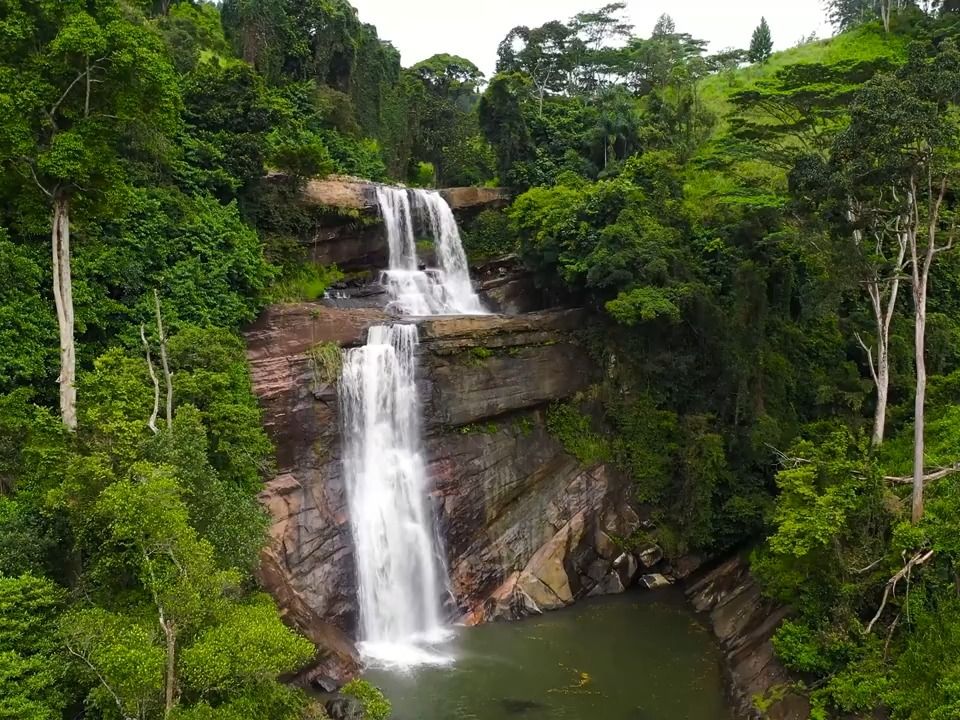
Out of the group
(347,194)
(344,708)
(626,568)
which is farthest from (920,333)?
(347,194)

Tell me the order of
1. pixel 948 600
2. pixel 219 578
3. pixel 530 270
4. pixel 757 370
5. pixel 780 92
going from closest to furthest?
pixel 219 578
pixel 948 600
pixel 780 92
pixel 757 370
pixel 530 270

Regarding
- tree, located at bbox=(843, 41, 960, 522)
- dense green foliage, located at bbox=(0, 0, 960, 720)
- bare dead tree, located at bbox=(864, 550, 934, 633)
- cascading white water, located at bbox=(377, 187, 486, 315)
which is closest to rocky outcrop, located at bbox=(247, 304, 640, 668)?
dense green foliage, located at bbox=(0, 0, 960, 720)

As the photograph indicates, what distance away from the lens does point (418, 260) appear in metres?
24.3

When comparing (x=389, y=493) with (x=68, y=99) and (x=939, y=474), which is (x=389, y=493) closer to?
(x=68, y=99)

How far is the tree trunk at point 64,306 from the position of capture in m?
12.8

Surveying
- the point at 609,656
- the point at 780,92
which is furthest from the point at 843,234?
the point at 609,656

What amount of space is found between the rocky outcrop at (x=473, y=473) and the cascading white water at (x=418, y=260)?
3301 millimetres

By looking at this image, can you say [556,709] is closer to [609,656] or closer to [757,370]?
[609,656]

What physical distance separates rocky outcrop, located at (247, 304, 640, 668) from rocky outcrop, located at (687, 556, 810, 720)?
Answer: 234 centimetres

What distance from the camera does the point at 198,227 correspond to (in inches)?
677

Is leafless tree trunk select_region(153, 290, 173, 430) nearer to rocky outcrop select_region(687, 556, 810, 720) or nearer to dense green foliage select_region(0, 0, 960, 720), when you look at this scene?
dense green foliage select_region(0, 0, 960, 720)

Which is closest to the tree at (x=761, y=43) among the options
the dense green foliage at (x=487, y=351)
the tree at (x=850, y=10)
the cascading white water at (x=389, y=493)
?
the tree at (x=850, y=10)

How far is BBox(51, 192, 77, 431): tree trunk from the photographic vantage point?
12750 mm

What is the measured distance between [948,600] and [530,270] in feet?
49.2
